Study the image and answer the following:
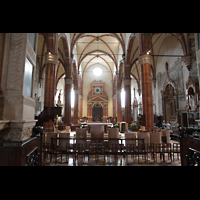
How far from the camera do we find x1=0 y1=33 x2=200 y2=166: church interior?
2908mm

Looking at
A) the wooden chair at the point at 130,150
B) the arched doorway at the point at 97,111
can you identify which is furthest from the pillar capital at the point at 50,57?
the arched doorway at the point at 97,111

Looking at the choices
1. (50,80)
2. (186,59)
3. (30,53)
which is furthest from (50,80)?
(186,59)

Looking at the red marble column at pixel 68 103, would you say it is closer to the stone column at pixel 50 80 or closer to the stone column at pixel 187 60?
the stone column at pixel 50 80

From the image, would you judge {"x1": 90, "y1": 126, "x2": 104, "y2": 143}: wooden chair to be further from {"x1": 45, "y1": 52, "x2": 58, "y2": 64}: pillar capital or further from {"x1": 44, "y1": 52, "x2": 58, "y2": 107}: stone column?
{"x1": 45, "y1": 52, "x2": 58, "y2": 64}: pillar capital

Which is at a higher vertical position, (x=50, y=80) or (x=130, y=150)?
(x=50, y=80)

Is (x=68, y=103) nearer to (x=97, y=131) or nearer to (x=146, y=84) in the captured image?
(x=146, y=84)

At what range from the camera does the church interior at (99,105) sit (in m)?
2.91

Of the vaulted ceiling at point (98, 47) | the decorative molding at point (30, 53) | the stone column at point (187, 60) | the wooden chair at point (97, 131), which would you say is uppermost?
the vaulted ceiling at point (98, 47)

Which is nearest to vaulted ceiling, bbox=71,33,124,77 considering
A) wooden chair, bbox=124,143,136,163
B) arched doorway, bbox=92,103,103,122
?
arched doorway, bbox=92,103,103,122

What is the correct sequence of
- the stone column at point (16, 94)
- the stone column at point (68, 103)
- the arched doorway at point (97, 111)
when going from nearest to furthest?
the stone column at point (16, 94) → the stone column at point (68, 103) → the arched doorway at point (97, 111)

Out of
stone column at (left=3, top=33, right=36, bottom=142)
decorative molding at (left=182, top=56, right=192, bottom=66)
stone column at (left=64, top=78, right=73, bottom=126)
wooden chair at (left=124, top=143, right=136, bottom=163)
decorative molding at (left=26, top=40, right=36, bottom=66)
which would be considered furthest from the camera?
stone column at (left=64, top=78, right=73, bottom=126)

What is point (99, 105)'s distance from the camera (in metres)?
29.0
